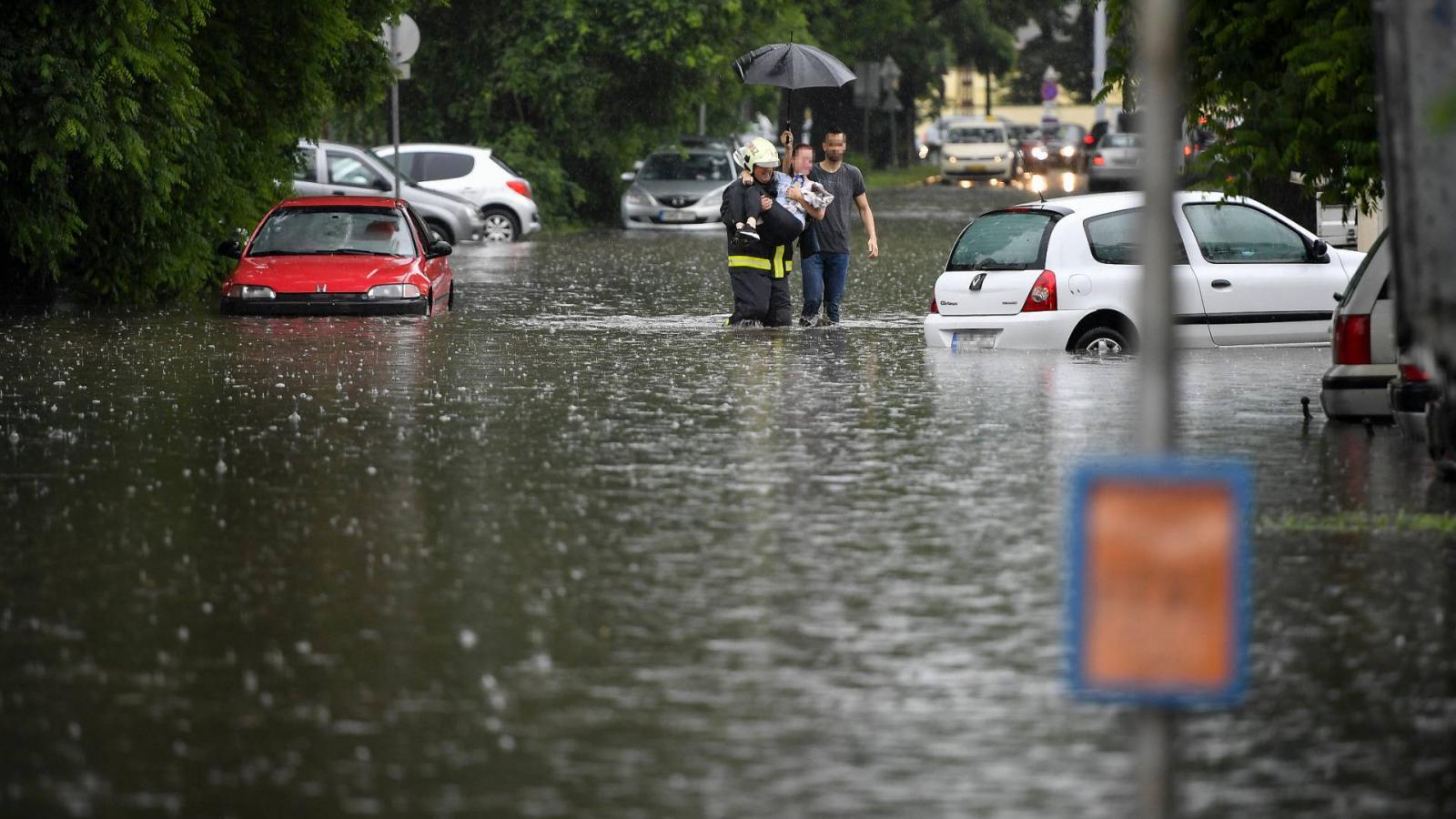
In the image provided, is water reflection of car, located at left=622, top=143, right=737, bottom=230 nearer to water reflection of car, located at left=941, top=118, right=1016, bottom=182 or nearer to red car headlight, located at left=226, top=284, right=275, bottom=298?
red car headlight, located at left=226, top=284, right=275, bottom=298

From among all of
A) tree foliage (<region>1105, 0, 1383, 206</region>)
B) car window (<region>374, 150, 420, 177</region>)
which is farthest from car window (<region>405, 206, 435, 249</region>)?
car window (<region>374, 150, 420, 177</region>)

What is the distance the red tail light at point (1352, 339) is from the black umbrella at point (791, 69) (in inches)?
443

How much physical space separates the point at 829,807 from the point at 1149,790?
4.52 feet

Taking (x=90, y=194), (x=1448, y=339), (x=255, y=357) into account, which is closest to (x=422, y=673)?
(x=1448, y=339)

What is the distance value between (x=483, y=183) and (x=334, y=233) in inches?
645

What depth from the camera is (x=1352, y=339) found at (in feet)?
42.1

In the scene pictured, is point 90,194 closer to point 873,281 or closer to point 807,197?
point 807,197

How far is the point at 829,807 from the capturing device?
5590 millimetres

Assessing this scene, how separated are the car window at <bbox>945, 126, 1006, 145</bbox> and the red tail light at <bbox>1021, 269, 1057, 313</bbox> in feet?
186

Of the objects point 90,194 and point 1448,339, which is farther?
point 90,194

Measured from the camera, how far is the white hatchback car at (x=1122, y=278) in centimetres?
1739

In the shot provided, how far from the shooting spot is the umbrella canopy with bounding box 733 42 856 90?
24.0 m

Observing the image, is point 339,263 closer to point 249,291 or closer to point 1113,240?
point 249,291

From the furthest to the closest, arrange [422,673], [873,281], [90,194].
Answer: [873,281] < [90,194] < [422,673]
